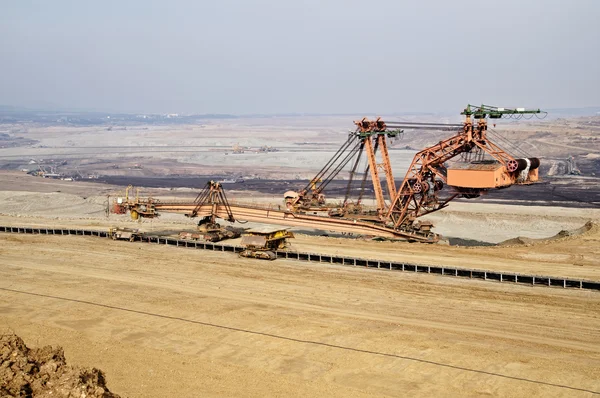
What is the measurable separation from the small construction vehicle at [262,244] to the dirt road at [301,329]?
1288 millimetres

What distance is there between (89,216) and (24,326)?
36131 millimetres

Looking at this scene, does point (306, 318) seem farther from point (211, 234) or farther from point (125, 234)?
point (125, 234)

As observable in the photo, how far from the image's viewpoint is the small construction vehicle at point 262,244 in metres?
38.2

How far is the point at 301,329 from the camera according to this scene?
82.4ft

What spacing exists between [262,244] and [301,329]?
13.5 m

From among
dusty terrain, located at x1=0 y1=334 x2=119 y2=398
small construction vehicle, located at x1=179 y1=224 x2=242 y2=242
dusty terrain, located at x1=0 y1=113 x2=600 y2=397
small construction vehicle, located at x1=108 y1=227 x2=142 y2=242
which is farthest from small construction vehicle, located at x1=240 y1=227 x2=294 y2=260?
dusty terrain, located at x1=0 y1=334 x2=119 y2=398

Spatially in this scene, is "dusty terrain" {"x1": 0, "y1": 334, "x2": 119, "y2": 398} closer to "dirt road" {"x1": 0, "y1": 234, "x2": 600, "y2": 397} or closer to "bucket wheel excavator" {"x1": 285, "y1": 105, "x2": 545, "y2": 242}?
"dirt road" {"x1": 0, "y1": 234, "x2": 600, "y2": 397}

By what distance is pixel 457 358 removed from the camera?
22.0 metres

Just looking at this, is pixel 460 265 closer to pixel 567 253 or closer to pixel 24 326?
pixel 567 253

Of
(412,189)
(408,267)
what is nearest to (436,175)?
(412,189)

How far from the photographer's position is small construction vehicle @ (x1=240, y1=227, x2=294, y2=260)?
38.2 m

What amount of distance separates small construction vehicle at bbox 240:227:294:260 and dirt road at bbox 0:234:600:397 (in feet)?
4.23

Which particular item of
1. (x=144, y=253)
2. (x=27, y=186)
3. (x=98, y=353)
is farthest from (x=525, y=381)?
(x=27, y=186)

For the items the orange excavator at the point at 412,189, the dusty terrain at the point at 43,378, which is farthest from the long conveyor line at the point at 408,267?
the dusty terrain at the point at 43,378
